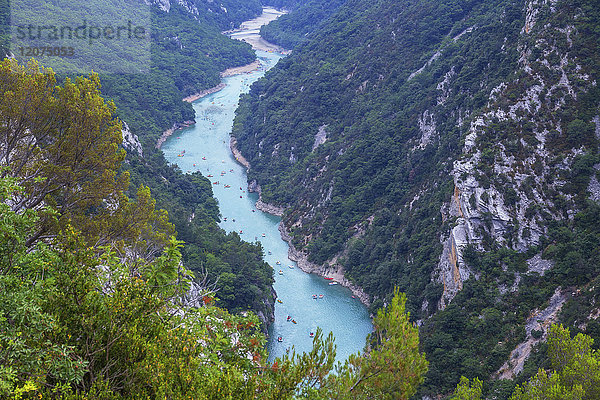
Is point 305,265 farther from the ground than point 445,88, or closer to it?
closer to it

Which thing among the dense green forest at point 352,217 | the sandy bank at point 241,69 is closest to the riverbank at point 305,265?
the dense green forest at point 352,217

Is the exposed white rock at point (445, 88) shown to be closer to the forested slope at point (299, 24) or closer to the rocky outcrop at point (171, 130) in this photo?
the rocky outcrop at point (171, 130)

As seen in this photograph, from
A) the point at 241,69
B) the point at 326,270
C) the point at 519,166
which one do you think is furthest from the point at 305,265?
the point at 241,69

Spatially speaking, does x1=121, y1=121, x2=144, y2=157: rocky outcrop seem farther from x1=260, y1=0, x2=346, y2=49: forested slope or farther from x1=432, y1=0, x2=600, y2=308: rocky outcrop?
x1=260, y1=0, x2=346, y2=49: forested slope

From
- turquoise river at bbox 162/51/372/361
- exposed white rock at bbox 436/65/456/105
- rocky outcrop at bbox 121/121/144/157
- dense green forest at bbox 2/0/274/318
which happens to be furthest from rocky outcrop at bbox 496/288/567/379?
rocky outcrop at bbox 121/121/144/157

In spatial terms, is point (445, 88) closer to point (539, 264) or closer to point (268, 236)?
point (539, 264)

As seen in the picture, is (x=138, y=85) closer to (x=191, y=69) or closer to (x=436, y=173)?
(x=191, y=69)

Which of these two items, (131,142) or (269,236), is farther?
(269,236)
